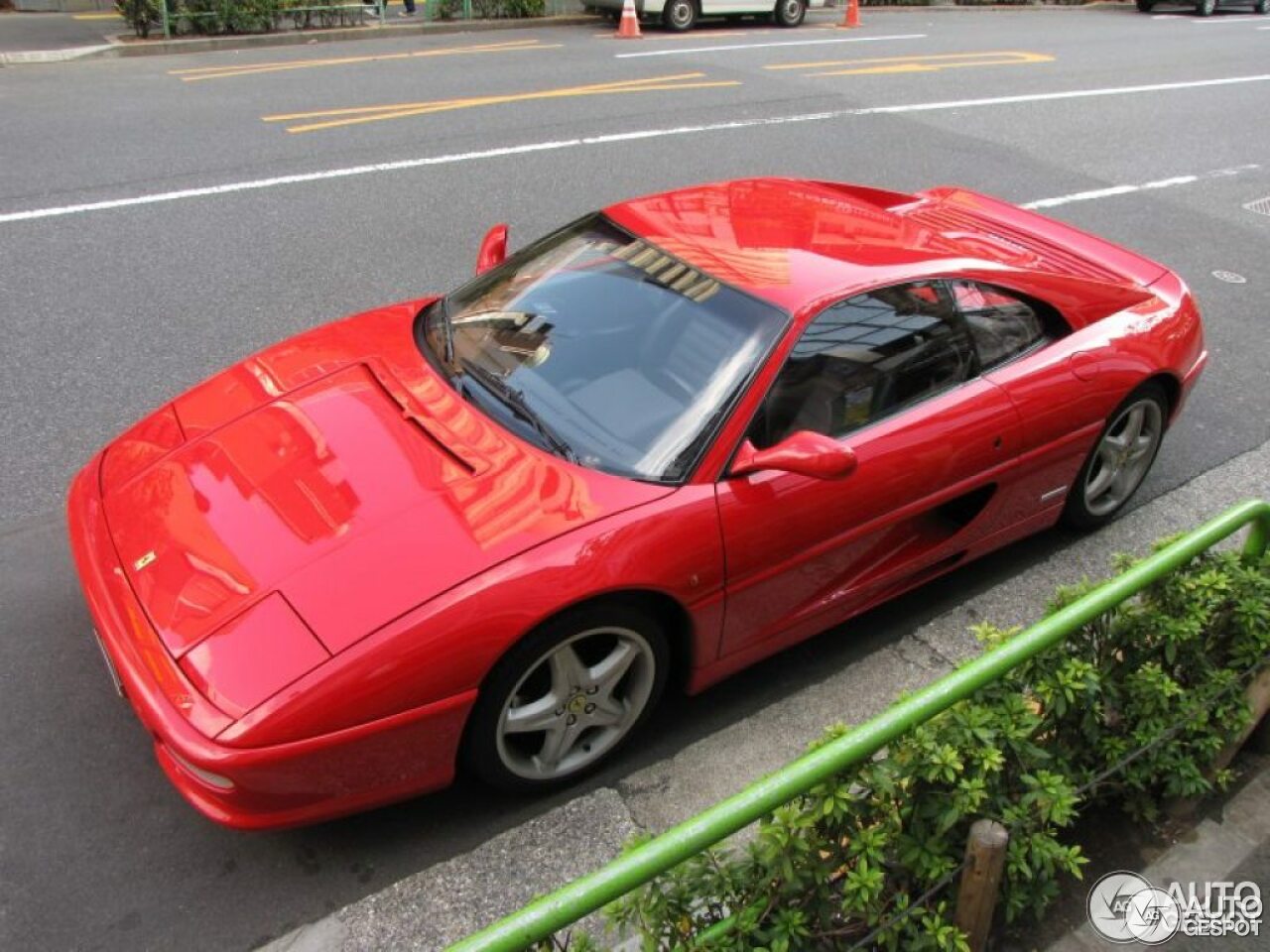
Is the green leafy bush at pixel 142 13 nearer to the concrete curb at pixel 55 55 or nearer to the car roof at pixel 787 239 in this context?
the concrete curb at pixel 55 55

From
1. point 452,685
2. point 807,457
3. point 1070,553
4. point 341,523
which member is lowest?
point 1070,553

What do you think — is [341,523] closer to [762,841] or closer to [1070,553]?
[762,841]

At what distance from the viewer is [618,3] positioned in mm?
15953

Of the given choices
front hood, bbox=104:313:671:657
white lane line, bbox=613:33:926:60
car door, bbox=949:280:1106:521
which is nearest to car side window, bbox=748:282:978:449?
car door, bbox=949:280:1106:521

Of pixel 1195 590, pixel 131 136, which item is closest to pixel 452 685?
pixel 1195 590

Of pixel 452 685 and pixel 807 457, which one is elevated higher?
pixel 807 457

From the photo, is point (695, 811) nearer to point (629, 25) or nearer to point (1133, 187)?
point (1133, 187)

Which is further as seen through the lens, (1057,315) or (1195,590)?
(1057,315)

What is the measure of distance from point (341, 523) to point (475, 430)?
0.52 metres

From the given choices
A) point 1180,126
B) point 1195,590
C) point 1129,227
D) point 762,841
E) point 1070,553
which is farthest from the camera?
point 1180,126

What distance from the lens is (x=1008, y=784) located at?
2471 millimetres

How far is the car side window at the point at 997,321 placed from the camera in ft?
12.3

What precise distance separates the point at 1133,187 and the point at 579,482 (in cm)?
792

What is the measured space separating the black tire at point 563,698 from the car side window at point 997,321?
164 centimetres
